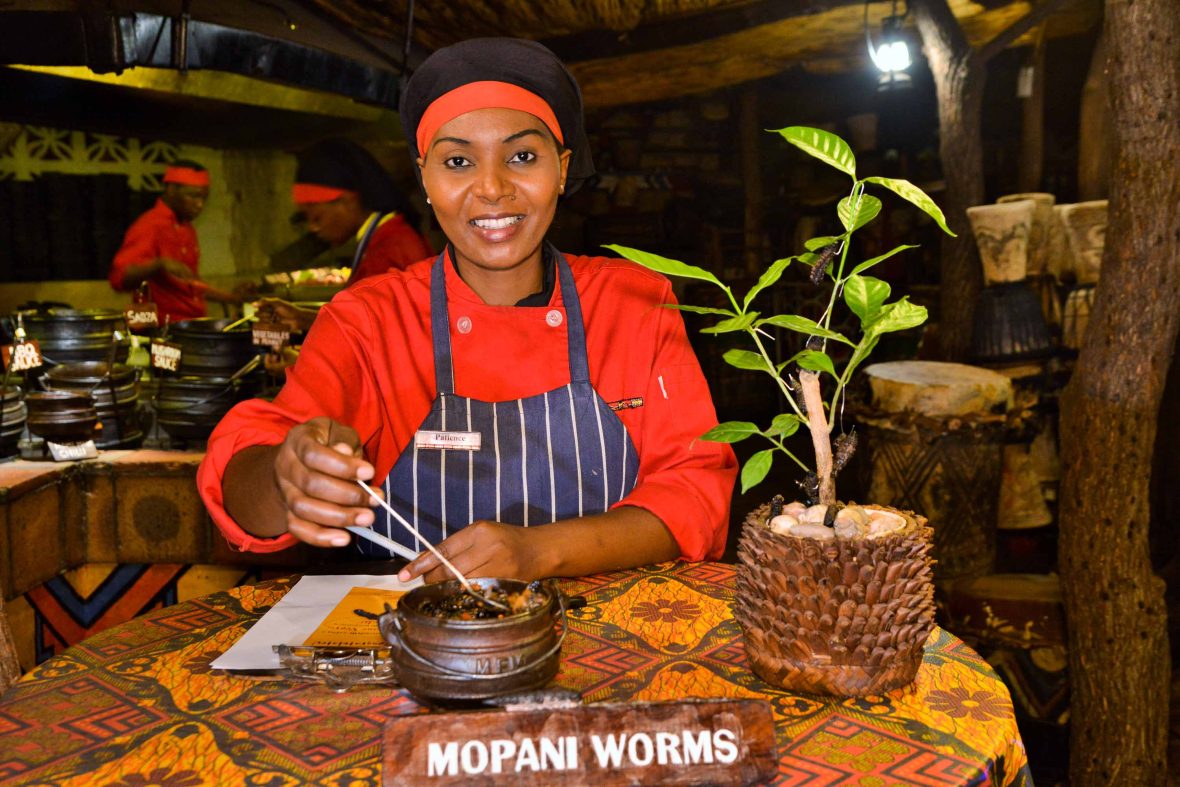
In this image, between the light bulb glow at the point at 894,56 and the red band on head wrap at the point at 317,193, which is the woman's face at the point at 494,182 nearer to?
the red band on head wrap at the point at 317,193

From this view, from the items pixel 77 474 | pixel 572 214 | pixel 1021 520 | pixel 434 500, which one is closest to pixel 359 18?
pixel 77 474

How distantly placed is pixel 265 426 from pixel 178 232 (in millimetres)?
5143

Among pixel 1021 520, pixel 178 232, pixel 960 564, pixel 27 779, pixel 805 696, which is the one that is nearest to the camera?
pixel 27 779

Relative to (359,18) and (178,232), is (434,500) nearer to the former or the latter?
(359,18)

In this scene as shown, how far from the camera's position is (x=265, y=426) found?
75.0 inches

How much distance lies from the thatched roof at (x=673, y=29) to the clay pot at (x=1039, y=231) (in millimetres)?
1320

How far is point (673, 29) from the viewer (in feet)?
22.4

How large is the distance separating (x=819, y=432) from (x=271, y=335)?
2.87m

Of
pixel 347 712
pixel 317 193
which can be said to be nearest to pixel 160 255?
pixel 317 193

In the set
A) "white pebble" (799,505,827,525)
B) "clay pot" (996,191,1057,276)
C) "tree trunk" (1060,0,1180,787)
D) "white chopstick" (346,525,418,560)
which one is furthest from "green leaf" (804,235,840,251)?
"clay pot" (996,191,1057,276)

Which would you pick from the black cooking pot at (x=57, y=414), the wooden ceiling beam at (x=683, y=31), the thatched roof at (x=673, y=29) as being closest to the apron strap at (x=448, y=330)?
the black cooking pot at (x=57, y=414)

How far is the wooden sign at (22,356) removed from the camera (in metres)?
3.65

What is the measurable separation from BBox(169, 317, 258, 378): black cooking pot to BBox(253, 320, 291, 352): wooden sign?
0.07 m

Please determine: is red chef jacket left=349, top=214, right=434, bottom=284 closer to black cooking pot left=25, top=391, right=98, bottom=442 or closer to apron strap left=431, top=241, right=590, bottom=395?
black cooking pot left=25, top=391, right=98, bottom=442
